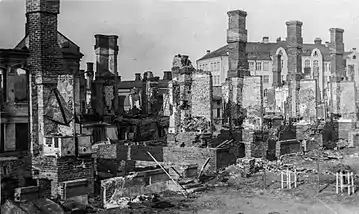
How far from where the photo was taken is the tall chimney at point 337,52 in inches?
1166

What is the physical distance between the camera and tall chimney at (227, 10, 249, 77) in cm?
2192

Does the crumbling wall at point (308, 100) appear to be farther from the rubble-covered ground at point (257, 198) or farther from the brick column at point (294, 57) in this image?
the rubble-covered ground at point (257, 198)

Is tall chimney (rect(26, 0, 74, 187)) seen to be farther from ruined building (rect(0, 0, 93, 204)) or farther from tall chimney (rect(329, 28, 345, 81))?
tall chimney (rect(329, 28, 345, 81))

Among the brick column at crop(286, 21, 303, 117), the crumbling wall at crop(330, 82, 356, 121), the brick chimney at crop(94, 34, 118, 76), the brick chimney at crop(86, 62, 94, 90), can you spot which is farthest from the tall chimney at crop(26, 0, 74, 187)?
the crumbling wall at crop(330, 82, 356, 121)

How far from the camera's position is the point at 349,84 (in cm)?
2888

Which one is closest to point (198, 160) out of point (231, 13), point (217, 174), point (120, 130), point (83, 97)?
point (217, 174)

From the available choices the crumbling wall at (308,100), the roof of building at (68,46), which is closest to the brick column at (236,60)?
the crumbling wall at (308,100)

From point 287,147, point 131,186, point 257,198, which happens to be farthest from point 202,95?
point 131,186

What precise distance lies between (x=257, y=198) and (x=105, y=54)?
18687 mm

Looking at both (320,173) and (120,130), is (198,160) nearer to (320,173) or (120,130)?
(320,173)

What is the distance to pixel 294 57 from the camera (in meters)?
26.1

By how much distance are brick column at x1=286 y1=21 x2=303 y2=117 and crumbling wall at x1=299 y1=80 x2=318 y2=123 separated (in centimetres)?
26

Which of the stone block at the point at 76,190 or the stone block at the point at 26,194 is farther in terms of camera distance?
the stone block at the point at 76,190

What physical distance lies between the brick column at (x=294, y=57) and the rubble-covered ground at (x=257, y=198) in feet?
27.8
